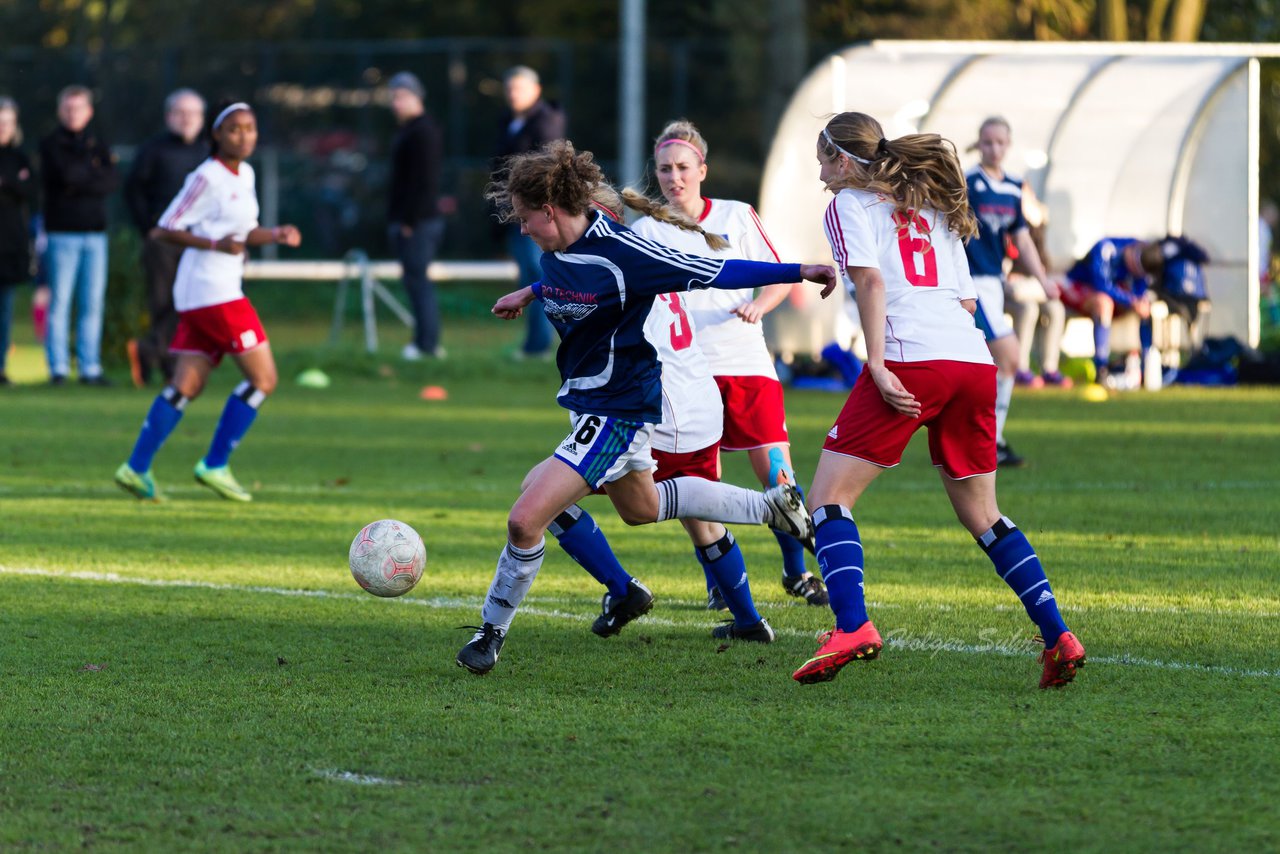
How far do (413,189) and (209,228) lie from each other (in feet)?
25.9

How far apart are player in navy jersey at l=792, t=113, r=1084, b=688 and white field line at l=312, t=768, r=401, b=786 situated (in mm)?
1346

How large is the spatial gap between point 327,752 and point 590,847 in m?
1.05

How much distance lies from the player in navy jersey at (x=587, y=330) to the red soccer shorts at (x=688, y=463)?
1.72 feet

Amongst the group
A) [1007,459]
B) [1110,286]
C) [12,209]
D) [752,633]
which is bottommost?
[1110,286]

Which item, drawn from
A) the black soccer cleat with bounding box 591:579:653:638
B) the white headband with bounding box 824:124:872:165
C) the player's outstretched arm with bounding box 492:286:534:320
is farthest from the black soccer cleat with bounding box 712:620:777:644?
the white headband with bounding box 824:124:872:165

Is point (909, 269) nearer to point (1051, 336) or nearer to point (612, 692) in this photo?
point (612, 692)

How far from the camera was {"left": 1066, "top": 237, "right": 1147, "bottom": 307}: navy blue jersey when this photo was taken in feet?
55.6

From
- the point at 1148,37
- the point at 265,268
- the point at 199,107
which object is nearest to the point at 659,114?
the point at 1148,37

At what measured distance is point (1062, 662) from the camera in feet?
16.9

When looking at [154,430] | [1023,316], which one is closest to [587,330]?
[154,430]

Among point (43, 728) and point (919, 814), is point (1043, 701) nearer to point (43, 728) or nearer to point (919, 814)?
point (919, 814)

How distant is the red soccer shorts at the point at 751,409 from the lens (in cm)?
687

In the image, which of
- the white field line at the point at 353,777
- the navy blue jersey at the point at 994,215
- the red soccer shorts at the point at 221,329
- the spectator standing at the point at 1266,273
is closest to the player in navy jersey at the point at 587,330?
the white field line at the point at 353,777

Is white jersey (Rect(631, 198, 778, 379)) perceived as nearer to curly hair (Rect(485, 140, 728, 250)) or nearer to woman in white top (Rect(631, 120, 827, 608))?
woman in white top (Rect(631, 120, 827, 608))
